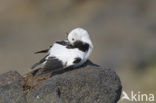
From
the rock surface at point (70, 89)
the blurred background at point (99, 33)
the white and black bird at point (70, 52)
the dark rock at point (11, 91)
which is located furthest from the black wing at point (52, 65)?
the blurred background at point (99, 33)

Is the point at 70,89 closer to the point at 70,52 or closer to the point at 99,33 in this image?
the point at 70,52

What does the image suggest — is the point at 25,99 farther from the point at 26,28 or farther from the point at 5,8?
the point at 5,8

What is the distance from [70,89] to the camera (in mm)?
10844

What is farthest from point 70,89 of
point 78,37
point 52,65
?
point 78,37

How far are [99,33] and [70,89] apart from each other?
13919 mm

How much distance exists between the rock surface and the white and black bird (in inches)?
6.8

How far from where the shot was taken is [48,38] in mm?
25969

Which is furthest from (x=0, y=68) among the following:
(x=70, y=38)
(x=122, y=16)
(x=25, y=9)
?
(x=70, y=38)

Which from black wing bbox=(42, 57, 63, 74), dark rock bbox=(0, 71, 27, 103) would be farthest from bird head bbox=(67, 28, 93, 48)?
dark rock bbox=(0, 71, 27, 103)

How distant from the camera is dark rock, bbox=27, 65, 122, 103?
10.7m

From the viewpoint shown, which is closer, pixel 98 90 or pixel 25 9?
pixel 98 90

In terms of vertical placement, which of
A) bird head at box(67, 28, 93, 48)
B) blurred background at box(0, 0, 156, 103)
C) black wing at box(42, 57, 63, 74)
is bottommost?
blurred background at box(0, 0, 156, 103)

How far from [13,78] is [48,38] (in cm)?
1479

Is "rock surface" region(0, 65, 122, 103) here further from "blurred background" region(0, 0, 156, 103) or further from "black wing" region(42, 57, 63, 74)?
"blurred background" region(0, 0, 156, 103)
